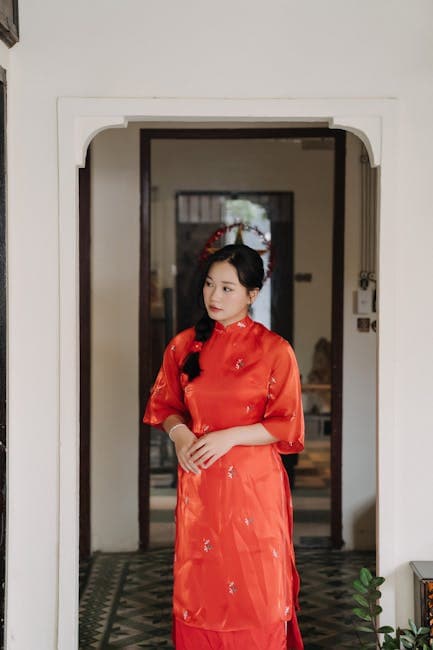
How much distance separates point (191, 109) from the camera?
3342mm

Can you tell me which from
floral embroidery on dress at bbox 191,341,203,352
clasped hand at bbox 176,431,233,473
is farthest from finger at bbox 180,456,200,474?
floral embroidery on dress at bbox 191,341,203,352

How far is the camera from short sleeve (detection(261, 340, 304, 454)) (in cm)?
317

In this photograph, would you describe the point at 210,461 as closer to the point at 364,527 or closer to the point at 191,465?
the point at 191,465

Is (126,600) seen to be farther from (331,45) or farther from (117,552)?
(331,45)

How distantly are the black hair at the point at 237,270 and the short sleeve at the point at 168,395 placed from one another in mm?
91

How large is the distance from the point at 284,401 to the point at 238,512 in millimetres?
415

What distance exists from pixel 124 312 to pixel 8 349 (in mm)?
2011

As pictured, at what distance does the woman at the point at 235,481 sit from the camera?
3.18 meters

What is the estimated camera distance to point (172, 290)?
835 cm

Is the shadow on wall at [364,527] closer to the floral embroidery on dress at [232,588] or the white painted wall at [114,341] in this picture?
the white painted wall at [114,341]

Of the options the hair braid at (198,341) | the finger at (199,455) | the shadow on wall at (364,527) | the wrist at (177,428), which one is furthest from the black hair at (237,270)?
the shadow on wall at (364,527)

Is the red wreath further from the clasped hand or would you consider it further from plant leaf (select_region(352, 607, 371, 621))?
plant leaf (select_region(352, 607, 371, 621))

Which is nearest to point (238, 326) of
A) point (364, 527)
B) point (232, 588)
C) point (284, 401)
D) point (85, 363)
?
point (284, 401)

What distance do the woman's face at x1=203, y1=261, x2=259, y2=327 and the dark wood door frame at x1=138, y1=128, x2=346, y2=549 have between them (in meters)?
2.09
